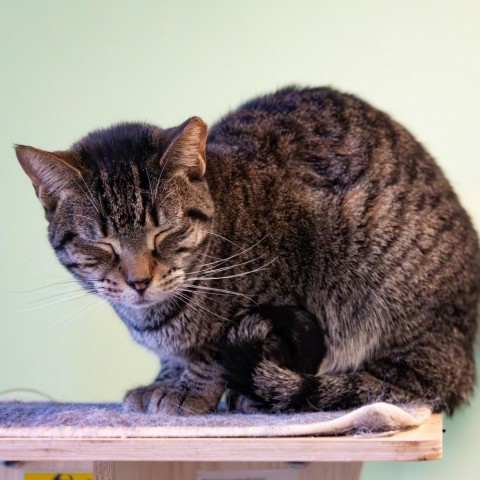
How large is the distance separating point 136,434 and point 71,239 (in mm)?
327

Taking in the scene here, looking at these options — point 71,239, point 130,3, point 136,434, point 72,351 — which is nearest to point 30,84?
point 130,3

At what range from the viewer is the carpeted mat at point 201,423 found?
100 cm

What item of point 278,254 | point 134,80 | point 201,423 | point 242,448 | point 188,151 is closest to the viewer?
point 242,448

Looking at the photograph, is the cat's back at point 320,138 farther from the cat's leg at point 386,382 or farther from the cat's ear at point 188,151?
the cat's leg at point 386,382

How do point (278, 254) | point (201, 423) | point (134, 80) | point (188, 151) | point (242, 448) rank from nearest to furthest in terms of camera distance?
point (242, 448) < point (201, 423) < point (188, 151) < point (278, 254) < point (134, 80)

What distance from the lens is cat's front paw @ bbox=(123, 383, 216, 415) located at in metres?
1.23

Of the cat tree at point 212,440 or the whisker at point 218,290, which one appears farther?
the whisker at point 218,290

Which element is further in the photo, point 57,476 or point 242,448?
point 57,476

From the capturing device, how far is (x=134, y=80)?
181 centimetres

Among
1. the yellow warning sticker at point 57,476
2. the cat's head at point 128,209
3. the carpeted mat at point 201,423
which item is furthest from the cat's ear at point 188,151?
the yellow warning sticker at point 57,476

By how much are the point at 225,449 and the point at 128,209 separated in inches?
15.1

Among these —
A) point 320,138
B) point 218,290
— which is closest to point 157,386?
point 218,290

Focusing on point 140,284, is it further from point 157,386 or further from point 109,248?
point 157,386

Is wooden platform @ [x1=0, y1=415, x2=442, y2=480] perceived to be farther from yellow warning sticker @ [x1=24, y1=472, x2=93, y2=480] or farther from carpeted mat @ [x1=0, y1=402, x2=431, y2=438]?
yellow warning sticker @ [x1=24, y1=472, x2=93, y2=480]
